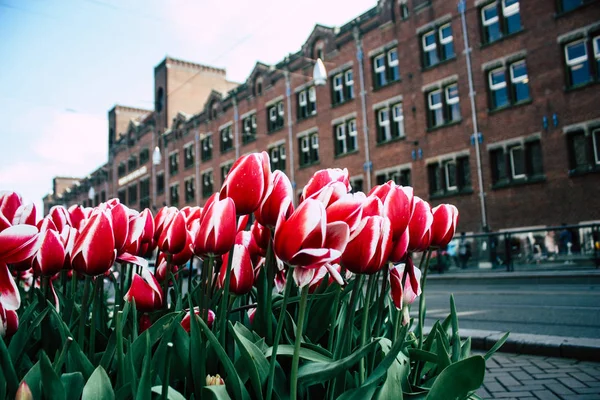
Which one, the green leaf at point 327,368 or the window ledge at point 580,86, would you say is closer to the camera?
the green leaf at point 327,368

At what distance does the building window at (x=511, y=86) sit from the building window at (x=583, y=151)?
2440mm

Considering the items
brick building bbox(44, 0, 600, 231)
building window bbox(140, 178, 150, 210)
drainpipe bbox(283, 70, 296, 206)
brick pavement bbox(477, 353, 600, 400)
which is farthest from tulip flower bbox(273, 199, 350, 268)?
building window bbox(140, 178, 150, 210)

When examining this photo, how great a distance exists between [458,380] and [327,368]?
13.2 inches

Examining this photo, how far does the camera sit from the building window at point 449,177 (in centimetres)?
2077

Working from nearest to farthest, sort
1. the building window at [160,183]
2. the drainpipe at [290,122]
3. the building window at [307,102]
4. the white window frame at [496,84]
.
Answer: the white window frame at [496,84] < the building window at [307,102] < the drainpipe at [290,122] < the building window at [160,183]

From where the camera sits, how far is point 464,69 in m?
20.8

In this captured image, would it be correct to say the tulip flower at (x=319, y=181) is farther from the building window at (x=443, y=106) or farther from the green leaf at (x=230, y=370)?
the building window at (x=443, y=106)

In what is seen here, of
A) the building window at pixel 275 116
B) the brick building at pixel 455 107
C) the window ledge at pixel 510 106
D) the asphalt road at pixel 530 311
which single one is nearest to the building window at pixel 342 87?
the brick building at pixel 455 107

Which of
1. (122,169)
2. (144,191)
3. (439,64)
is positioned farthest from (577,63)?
(122,169)

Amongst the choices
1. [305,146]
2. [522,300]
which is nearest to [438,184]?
[305,146]

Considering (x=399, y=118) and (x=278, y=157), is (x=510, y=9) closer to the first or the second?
(x=399, y=118)

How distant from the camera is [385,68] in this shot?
24312 millimetres

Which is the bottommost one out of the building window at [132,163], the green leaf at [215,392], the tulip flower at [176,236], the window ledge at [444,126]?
the green leaf at [215,392]

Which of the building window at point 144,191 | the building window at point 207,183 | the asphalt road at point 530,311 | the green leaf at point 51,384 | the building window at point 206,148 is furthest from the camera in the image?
the building window at point 144,191
